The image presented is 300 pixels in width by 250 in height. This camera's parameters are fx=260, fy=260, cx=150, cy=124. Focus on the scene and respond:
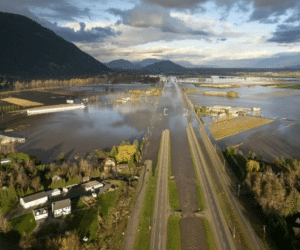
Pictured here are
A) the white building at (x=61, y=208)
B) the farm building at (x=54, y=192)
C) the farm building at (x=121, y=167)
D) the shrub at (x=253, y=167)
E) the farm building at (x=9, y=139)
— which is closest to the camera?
the white building at (x=61, y=208)

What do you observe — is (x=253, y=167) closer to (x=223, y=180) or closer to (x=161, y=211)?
(x=223, y=180)

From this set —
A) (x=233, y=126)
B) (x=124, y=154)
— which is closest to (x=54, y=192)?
(x=124, y=154)

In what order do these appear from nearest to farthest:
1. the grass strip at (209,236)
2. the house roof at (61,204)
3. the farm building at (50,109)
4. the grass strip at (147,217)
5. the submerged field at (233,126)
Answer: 1. the grass strip at (209,236)
2. the grass strip at (147,217)
3. the house roof at (61,204)
4. the submerged field at (233,126)
5. the farm building at (50,109)

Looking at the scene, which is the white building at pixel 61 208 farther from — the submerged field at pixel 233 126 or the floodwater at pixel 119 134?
the submerged field at pixel 233 126

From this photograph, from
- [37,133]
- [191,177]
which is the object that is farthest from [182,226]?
[37,133]

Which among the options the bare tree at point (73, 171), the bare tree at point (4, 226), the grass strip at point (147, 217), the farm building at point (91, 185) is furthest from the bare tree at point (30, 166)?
the grass strip at point (147, 217)

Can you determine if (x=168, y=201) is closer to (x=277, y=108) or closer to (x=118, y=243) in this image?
(x=118, y=243)

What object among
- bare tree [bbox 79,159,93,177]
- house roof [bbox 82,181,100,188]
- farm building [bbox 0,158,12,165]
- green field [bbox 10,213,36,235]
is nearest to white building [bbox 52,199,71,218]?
green field [bbox 10,213,36,235]
